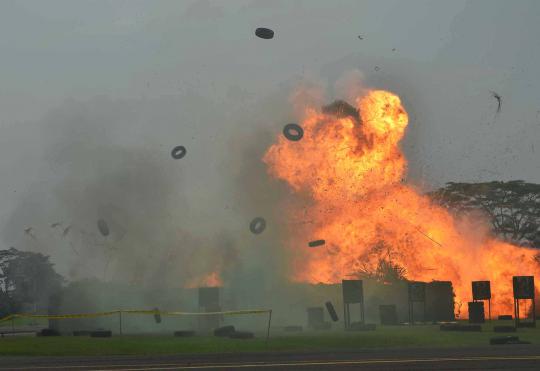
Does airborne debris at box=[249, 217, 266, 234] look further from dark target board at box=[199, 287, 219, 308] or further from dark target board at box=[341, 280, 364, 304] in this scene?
dark target board at box=[341, 280, 364, 304]

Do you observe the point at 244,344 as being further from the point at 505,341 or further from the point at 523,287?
the point at 523,287

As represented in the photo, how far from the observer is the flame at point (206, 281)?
221 ft

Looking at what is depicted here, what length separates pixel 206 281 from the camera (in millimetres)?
68375

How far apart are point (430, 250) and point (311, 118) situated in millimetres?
18739

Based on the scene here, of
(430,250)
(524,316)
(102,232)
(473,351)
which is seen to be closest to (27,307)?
(102,232)

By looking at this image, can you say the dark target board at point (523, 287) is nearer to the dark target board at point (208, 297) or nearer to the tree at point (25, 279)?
the dark target board at point (208, 297)

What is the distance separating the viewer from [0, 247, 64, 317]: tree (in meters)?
80.3

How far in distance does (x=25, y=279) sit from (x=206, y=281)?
211 feet

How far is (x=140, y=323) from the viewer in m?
58.2

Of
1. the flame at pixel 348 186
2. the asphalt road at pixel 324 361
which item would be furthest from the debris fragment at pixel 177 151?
the asphalt road at pixel 324 361

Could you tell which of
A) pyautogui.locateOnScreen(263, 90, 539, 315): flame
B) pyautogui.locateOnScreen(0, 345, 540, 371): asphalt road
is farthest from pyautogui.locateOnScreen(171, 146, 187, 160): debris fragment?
pyautogui.locateOnScreen(0, 345, 540, 371): asphalt road

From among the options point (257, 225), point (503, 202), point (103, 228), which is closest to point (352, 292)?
point (257, 225)

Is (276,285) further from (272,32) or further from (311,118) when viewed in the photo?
(272,32)

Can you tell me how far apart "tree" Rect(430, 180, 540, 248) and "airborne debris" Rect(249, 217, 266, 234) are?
4637cm
